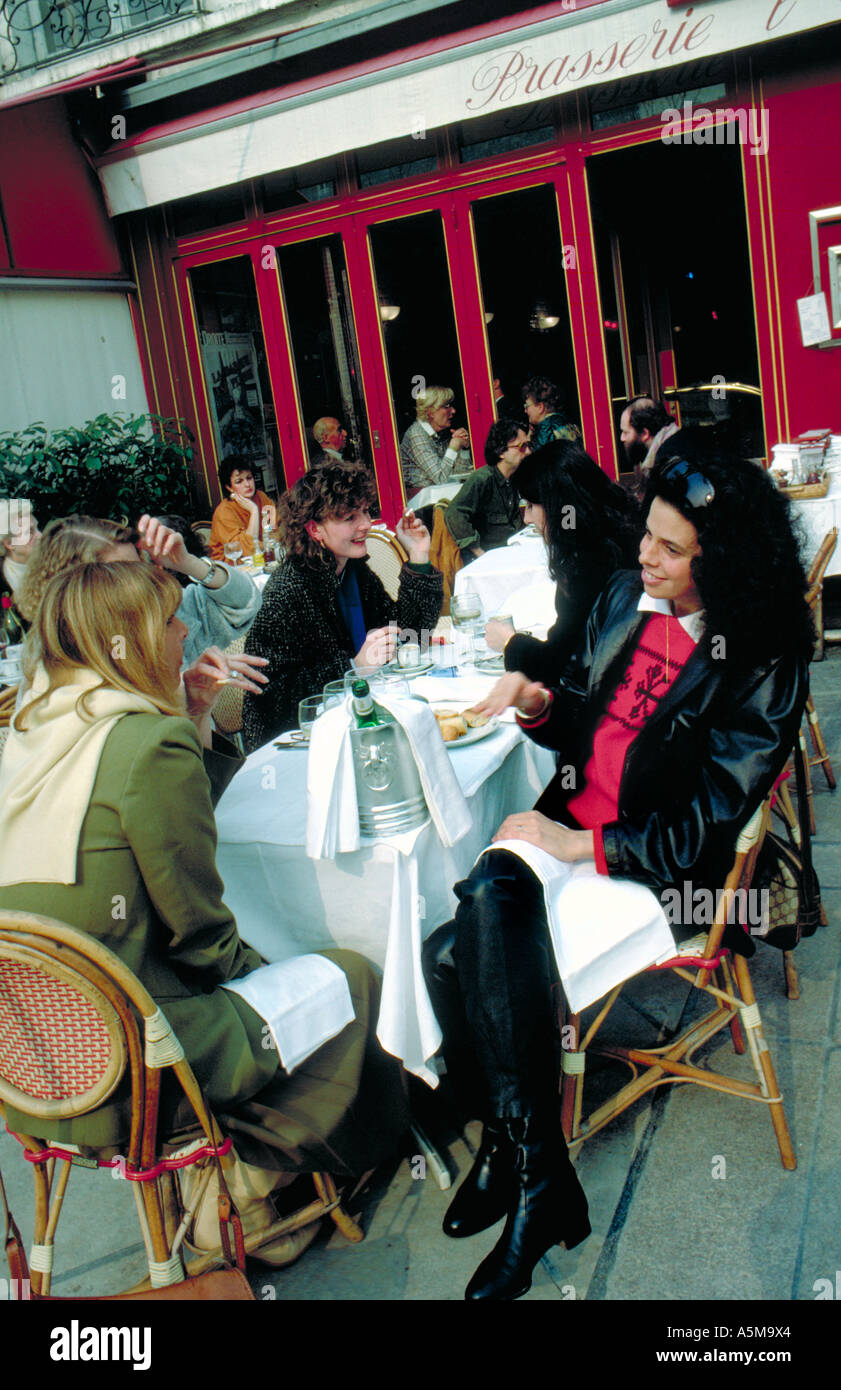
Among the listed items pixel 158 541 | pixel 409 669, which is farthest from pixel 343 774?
pixel 158 541

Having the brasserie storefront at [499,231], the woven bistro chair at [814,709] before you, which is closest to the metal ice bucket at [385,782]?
the woven bistro chair at [814,709]

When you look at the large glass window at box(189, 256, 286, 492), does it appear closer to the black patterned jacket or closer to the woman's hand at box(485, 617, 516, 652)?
the black patterned jacket

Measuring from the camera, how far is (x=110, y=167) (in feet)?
29.3

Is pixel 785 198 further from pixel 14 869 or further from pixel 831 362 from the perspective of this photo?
pixel 14 869

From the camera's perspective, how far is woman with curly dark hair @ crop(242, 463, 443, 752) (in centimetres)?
337

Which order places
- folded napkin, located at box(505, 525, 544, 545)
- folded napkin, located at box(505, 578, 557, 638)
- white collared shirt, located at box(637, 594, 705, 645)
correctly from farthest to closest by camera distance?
folded napkin, located at box(505, 525, 544, 545), folded napkin, located at box(505, 578, 557, 638), white collared shirt, located at box(637, 594, 705, 645)

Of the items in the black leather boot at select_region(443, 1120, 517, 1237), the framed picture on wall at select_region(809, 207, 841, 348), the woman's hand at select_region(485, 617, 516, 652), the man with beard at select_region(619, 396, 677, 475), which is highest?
the framed picture on wall at select_region(809, 207, 841, 348)

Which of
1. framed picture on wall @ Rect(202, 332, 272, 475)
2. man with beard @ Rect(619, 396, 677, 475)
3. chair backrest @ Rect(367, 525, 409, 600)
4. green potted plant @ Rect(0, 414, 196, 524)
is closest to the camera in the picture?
chair backrest @ Rect(367, 525, 409, 600)

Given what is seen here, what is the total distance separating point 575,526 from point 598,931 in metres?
1.51

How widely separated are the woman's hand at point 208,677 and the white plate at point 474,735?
0.48 meters

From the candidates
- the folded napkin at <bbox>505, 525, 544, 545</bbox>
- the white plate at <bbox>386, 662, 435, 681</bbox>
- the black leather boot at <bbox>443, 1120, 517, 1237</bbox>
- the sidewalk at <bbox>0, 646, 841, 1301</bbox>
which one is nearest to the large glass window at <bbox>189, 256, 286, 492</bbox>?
the folded napkin at <bbox>505, 525, 544, 545</bbox>

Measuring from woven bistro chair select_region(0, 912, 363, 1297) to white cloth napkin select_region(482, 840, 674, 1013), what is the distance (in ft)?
2.36

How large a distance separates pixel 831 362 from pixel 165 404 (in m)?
5.66
